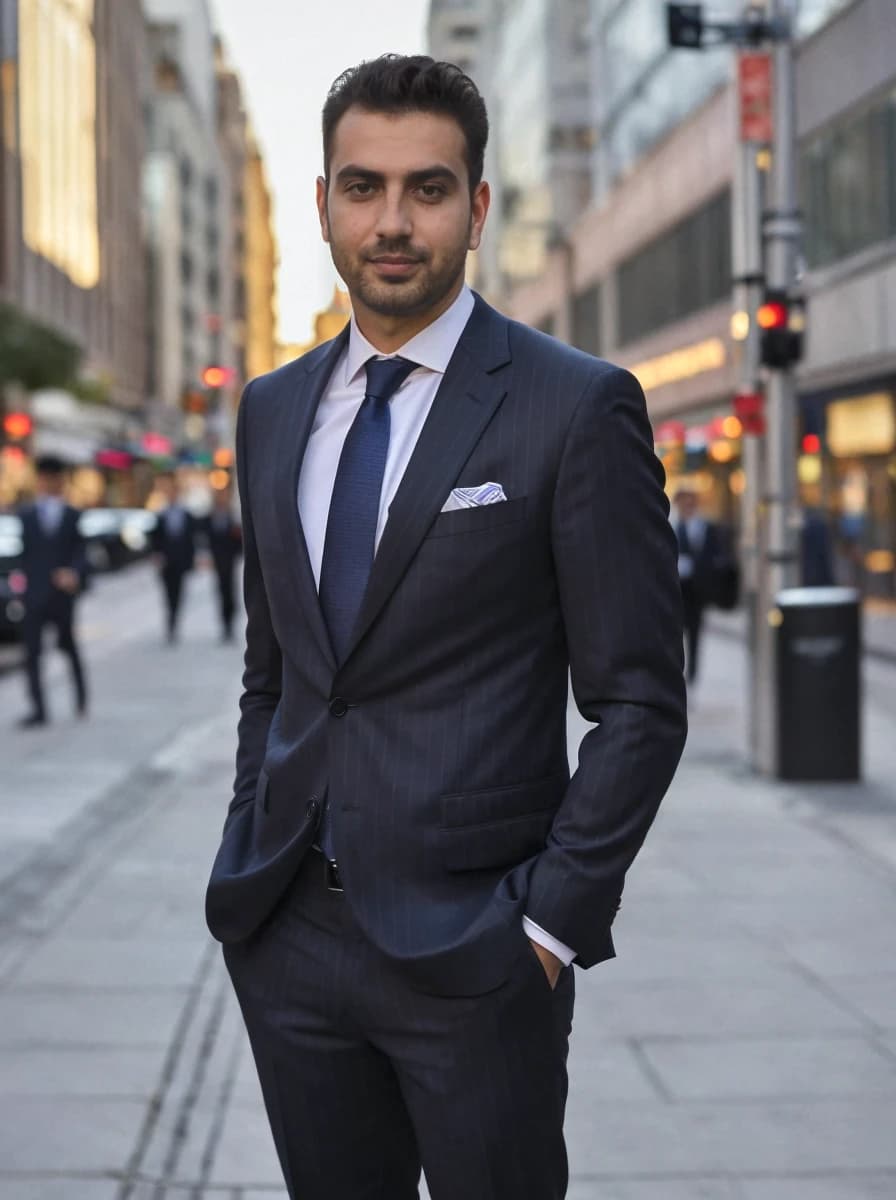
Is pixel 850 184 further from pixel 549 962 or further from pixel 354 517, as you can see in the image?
pixel 549 962

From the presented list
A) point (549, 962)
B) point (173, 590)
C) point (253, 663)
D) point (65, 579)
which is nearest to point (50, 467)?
point (65, 579)

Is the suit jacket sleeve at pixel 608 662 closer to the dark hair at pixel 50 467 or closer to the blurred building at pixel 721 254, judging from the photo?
the blurred building at pixel 721 254

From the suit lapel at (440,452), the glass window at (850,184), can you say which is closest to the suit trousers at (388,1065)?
the suit lapel at (440,452)

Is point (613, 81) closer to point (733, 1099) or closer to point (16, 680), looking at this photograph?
point (16, 680)

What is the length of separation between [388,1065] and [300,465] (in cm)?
85

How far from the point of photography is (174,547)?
24.1 meters

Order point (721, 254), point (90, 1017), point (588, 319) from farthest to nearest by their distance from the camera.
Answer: point (588, 319) → point (721, 254) → point (90, 1017)

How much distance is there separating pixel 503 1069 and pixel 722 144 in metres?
38.0

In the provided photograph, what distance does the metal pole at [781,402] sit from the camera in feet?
37.9

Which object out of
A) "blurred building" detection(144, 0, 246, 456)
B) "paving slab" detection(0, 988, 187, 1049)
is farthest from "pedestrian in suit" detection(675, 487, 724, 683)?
"blurred building" detection(144, 0, 246, 456)

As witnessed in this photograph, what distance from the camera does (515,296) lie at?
69.5 m

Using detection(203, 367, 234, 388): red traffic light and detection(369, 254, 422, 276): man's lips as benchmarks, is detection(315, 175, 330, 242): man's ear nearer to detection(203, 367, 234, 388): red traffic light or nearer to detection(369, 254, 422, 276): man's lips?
detection(369, 254, 422, 276): man's lips

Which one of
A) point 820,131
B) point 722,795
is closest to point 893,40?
point 820,131

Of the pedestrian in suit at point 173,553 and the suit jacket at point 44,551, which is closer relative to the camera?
the suit jacket at point 44,551
